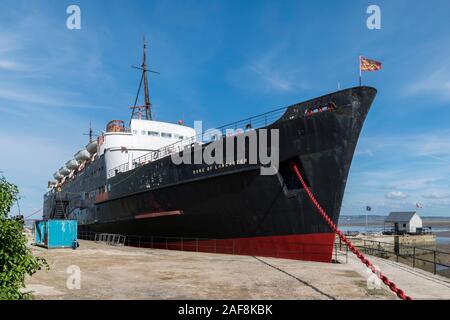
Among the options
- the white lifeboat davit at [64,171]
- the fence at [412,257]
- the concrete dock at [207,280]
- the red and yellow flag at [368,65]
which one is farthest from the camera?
the white lifeboat davit at [64,171]

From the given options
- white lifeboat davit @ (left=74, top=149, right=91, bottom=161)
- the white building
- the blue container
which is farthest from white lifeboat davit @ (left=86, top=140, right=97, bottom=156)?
the white building

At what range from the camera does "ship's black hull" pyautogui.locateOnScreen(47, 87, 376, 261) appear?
1191 centimetres

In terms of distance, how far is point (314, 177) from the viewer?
12211mm

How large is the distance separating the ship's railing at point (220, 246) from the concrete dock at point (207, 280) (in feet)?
1.38

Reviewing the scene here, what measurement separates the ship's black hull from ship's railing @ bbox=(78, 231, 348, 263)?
0.04 metres

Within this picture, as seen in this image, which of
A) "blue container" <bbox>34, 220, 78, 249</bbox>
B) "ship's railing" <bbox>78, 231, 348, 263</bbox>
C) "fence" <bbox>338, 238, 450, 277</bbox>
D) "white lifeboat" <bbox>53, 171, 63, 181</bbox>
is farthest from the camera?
"white lifeboat" <bbox>53, 171, 63, 181</bbox>

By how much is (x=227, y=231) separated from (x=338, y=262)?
13.5ft

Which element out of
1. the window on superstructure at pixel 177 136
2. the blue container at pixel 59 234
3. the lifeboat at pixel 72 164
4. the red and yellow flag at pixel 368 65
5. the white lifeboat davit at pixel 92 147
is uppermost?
the red and yellow flag at pixel 368 65

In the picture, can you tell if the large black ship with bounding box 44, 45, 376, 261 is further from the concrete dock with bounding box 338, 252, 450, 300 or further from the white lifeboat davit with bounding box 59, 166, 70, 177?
the white lifeboat davit with bounding box 59, 166, 70, 177

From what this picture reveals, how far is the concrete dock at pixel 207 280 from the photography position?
7688 mm

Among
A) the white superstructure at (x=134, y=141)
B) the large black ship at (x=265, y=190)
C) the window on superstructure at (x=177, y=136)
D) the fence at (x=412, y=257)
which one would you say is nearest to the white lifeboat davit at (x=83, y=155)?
the white superstructure at (x=134, y=141)

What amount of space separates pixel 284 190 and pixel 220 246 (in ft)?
12.3

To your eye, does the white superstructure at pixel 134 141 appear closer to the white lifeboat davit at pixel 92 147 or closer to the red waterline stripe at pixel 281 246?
the white lifeboat davit at pixel 92 147
